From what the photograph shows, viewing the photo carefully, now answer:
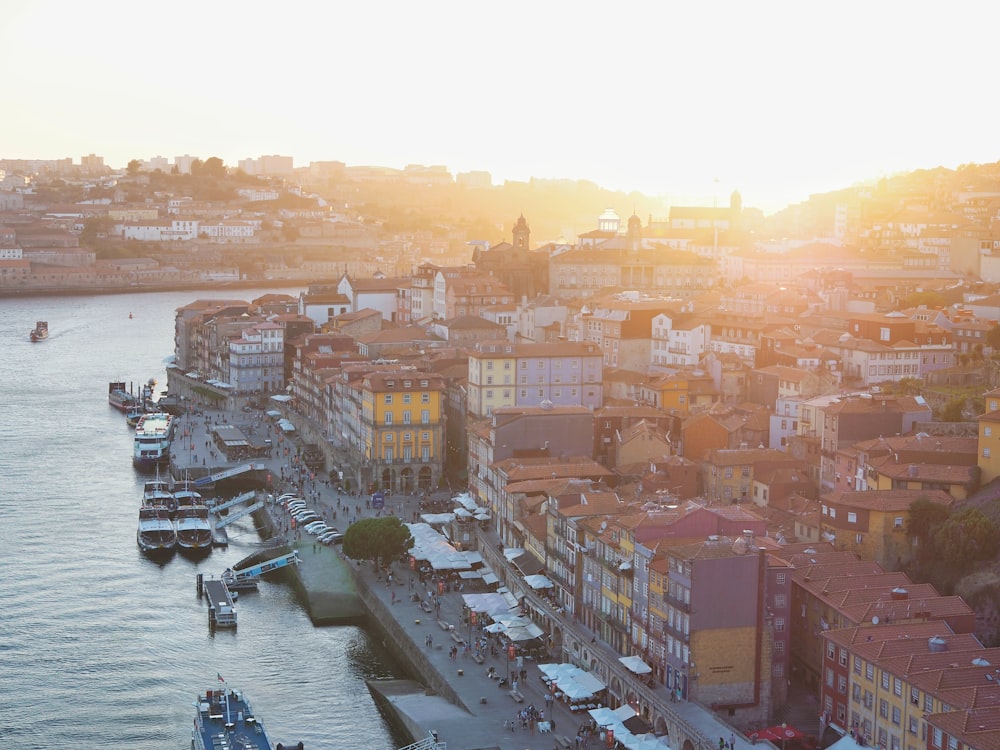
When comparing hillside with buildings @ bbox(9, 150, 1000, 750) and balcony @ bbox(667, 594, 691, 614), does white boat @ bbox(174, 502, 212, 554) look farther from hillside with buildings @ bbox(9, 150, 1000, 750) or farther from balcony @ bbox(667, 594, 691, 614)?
balcony @ bbox(667, 594, 691, 614)

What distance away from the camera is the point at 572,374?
89.8 feet

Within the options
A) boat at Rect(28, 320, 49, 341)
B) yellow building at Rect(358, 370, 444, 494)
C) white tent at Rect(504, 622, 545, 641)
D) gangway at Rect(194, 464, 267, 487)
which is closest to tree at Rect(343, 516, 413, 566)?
white tent at Rect(504, 622, 545, 641)

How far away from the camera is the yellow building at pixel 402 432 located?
25.8 meters

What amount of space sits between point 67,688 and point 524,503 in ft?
20.6

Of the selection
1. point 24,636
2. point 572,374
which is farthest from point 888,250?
point 24,636

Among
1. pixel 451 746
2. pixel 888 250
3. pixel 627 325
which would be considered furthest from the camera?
pixel 888 250

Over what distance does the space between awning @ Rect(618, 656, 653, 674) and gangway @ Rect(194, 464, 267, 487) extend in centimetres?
1308

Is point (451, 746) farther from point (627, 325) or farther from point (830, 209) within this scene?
point (830, 209)

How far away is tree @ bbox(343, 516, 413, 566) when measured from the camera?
20219 mm

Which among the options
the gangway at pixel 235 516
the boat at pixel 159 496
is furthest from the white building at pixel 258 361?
the gangway at pixel 235 516

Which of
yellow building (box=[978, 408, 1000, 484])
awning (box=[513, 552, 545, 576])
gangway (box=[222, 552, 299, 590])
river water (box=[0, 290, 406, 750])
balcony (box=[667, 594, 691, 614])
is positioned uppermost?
yellow building (box=[978, 408, 1000, 484])

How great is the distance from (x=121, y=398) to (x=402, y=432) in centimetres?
1334

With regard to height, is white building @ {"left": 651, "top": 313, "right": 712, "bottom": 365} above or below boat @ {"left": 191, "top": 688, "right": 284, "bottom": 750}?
above

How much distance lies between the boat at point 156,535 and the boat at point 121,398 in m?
12.7
